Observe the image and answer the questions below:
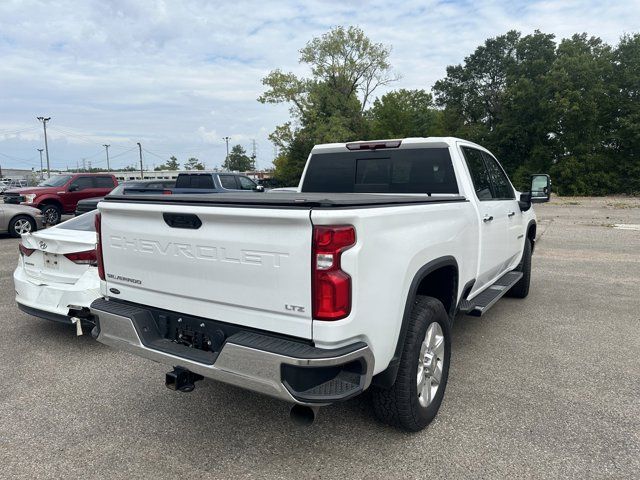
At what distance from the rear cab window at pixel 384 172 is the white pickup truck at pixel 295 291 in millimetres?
524

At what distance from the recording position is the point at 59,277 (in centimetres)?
452

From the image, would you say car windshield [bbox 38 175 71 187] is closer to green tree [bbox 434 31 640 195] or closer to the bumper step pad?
the bumper step pad

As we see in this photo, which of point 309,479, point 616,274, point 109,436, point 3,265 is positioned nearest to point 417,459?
point 309,479

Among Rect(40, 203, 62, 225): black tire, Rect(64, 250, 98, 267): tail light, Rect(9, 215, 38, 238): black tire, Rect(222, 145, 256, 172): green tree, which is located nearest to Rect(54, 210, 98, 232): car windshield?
Rect(64, 250, 98, 267): tail light

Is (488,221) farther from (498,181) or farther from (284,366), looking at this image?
(284,366)

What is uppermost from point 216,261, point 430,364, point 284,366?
point 216,261

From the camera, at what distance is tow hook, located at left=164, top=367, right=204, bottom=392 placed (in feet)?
8.93

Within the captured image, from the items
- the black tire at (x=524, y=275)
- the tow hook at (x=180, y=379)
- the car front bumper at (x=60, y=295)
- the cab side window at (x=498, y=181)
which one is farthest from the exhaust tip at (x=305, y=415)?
the black tire at (x=524, y=275)

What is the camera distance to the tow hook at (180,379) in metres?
2.72

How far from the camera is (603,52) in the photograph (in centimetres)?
3578

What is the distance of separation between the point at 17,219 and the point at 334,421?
12809 mm

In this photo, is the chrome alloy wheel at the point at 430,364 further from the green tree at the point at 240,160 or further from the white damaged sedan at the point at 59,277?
the green tree at the point at 240,160

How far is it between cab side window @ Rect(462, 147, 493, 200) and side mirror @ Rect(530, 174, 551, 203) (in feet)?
4.65

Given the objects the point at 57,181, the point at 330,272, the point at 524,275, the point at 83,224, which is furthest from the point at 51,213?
the point at 330,272
